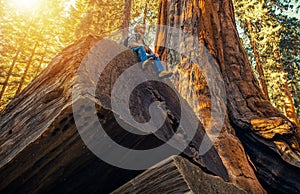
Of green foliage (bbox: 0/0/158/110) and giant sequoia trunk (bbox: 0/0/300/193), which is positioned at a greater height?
green foliage (bbox: 0/0/158/110)

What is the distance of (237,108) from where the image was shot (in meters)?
3.56

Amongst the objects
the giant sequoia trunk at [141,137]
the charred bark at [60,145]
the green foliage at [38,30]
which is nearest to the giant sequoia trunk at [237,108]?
the giant sequoia trunk at [141,137]

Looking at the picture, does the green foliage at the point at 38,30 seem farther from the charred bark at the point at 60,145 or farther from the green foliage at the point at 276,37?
the charred bark at the point at 60,145

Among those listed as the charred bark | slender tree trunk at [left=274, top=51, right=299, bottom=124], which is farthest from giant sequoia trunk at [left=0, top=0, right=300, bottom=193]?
slender tree trunk at [left=274, top=51, right=299, bottom=124]

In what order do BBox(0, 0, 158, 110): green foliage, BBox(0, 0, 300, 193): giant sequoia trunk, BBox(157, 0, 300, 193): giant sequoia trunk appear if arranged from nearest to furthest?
BBox(0, 0, 300, 193): giant sequoia trunk < BBox(157, 0, 300, 193): giant sequoia trunk < BBox(0, 0, 158, 110): green foliage

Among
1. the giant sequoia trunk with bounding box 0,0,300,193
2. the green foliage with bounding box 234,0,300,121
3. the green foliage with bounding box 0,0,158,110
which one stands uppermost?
the green foliage with bounding box 0,0,158,110

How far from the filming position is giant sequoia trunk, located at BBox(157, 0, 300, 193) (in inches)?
114

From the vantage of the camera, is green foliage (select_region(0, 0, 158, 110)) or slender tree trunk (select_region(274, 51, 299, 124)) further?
green foliage (select_region(0, 0, 158, 110))

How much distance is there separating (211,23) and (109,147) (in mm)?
3958

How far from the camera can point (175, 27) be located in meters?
4.45

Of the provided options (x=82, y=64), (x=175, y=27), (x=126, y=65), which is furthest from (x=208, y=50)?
(x=82, y=64)

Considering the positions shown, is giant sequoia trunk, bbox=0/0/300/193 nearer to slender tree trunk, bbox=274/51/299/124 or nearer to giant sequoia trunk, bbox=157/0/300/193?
giant sequoia trunk, bbox=157/0/300/193

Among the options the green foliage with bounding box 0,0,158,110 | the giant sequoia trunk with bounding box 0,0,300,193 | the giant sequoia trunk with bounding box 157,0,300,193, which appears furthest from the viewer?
the green foliage with bounding box 0,0,158,110

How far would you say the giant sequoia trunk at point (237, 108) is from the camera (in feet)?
9.49
